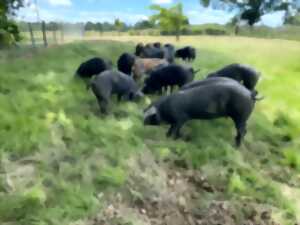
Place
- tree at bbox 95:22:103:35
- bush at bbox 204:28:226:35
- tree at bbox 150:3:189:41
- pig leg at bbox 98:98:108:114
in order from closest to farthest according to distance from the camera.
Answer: pig leg at bbox 98:98:108:114 < tree at bbox 95:22:103:35 < bush at bbox 204:28:226:35 < tree at bbox 150:3:189:41

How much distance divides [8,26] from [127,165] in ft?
43.9

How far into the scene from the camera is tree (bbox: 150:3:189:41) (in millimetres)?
44469

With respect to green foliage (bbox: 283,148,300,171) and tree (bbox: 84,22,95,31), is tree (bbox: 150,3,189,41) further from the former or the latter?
green foliage (bbox: 283,148,300,171)

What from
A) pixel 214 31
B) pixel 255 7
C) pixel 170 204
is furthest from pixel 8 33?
pixel 214 31

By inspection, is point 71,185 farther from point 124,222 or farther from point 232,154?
point 232,154

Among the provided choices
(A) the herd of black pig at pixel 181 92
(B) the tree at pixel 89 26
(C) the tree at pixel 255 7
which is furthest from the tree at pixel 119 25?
(A) the herd of black pig at pixel 181 92

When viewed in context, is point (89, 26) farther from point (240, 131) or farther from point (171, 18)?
point (240, 131)

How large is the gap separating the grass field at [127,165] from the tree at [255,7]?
37.9 feet

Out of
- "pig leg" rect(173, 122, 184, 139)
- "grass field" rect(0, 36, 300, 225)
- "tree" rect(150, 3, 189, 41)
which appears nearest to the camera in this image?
"grass field" rect(0, 36, 300, 225)

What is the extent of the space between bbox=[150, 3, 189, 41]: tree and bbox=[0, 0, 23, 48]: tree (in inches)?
1003

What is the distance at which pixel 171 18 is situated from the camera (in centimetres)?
4534

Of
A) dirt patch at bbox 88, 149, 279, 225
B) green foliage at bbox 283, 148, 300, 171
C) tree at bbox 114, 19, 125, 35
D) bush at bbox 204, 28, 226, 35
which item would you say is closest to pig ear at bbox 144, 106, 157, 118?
dirt patch at bbox 88, 149, 279, 225

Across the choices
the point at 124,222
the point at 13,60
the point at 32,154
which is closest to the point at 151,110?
the point at 32,154

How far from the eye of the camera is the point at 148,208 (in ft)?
19.5
